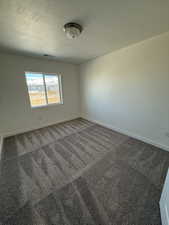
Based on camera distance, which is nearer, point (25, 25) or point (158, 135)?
point (25, 25)

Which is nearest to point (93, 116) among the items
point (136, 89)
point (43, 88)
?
point (136, 89)

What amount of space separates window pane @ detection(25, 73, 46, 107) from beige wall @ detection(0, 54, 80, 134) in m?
0.17

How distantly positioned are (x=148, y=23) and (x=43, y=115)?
3.75 m

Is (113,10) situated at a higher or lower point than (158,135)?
higher

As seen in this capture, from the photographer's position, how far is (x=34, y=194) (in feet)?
4.35

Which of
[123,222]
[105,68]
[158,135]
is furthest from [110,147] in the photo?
[105,68]

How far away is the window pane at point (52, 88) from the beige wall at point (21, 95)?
0.24 m

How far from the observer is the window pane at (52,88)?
12.1 ft

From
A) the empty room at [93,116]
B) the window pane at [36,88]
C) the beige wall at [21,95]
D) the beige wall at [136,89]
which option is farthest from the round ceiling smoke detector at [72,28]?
the window pane at [36,88]

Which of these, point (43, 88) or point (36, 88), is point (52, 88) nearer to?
point (43, 88)

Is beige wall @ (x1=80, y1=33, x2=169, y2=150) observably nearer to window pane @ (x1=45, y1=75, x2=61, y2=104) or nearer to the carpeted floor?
the carpeted floor

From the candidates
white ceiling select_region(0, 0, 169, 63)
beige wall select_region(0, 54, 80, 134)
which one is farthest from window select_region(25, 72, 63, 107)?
white ceiling select_region(0, 0, 169, 63)

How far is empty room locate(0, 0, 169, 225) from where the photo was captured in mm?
1167

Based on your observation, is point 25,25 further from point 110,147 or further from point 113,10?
point 110,147
